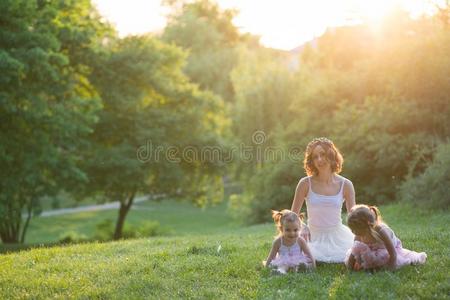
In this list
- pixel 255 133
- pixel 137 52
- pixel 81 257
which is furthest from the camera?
pixel 255 133

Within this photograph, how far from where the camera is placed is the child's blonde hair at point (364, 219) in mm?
6645

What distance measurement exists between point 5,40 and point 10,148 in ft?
9.78

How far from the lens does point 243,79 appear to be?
32906mm

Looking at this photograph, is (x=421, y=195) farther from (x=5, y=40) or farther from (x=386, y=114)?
(x=5, y=40)

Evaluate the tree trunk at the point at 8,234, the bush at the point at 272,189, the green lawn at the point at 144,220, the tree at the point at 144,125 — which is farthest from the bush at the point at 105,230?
the bush at the point at 272,189

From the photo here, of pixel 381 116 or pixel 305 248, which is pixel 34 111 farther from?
pixel 381 116

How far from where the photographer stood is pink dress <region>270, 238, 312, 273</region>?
7.17 metres

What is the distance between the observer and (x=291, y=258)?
23.6 feet

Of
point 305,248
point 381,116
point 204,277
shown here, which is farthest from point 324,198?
point 381,116

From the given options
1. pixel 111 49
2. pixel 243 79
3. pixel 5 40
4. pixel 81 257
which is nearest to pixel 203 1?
pixel 243 79

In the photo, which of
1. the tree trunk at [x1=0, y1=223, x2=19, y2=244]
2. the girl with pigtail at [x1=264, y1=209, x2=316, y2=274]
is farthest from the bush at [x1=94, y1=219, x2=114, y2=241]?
the girl with pigtail at [x1=264, y1=209, x2=316, y2=274]

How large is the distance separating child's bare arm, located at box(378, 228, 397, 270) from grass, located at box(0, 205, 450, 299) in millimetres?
143

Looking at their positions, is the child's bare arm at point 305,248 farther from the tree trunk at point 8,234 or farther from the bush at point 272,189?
the tree trunk at point 8,234

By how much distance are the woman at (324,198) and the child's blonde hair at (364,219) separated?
923mm
